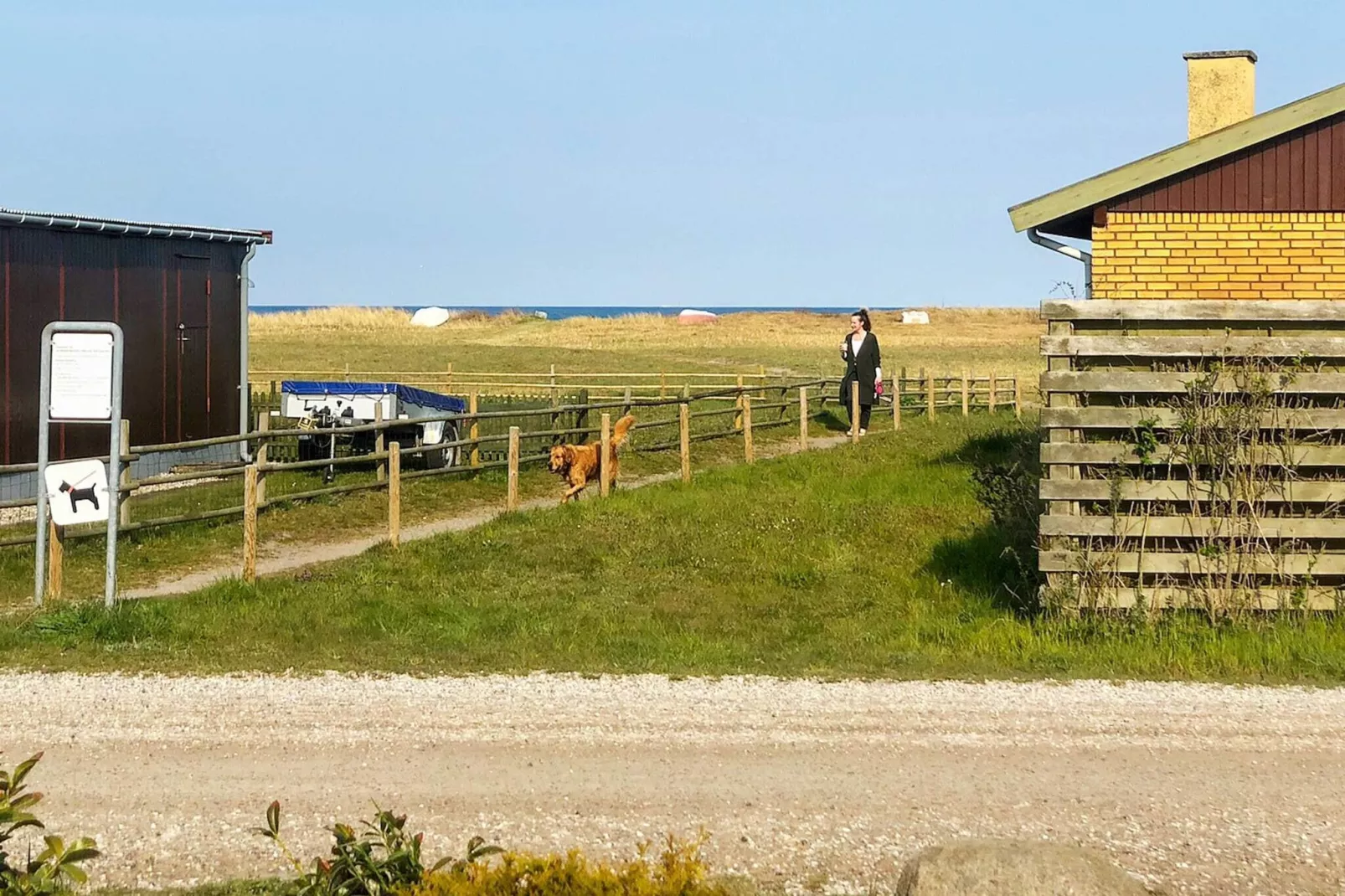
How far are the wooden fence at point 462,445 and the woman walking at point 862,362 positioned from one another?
0.93 ft

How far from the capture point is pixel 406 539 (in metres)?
14.5

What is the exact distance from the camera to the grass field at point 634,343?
56.0 metres

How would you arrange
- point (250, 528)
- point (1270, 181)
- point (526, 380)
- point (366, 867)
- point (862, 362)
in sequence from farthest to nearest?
point (526, 380), point (862, 362), point (1270, 181), point (250, 528), point (366, 867)

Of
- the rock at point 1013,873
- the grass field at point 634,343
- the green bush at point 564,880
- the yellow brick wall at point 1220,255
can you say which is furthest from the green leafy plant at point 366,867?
the grass field at point 634,343

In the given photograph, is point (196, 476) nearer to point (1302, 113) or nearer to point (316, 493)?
point (316, 493)

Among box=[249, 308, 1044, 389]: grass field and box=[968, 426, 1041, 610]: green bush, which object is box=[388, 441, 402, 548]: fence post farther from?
box=[249, 308, 1044, 389]: grass field

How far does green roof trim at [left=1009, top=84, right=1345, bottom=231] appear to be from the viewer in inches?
527

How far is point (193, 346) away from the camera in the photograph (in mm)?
19719

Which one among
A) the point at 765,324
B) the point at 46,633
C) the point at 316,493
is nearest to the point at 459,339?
the point at 765,324

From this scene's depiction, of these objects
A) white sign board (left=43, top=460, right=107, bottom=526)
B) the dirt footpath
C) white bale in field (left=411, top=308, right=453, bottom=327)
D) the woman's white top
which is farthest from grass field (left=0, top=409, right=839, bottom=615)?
white bale in field (left=411, top=308, right=453, bottom=327)

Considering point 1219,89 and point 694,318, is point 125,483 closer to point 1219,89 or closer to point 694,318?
point 1219,89

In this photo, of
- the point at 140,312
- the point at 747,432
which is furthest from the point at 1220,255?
the point at 140,312

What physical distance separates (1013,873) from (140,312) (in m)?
16.4

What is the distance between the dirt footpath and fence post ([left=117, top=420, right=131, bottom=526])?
13.7 ft
